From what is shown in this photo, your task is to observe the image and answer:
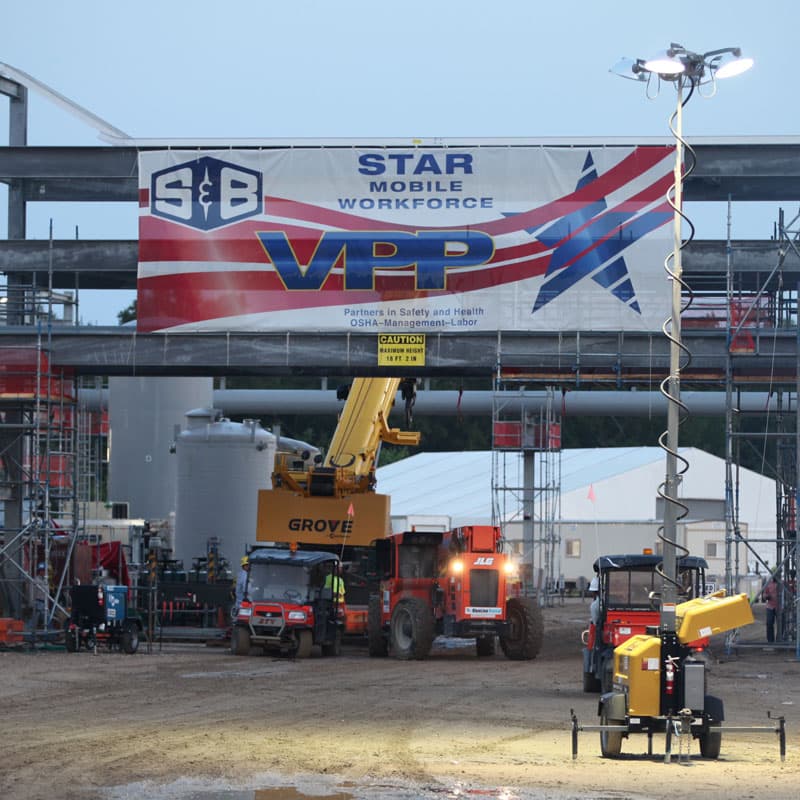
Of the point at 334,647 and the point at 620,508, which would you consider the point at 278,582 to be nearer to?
the point at 334,647

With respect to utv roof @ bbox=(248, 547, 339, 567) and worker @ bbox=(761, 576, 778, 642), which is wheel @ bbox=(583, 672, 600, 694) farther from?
worker @ bbox=(761, 576, 778, 642)

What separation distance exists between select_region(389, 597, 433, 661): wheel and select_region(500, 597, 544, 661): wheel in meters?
1.45

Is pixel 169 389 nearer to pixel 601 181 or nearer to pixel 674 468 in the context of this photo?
pixel 601 181

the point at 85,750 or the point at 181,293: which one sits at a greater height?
the point at 181,293

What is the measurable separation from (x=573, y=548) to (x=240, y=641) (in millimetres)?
30765

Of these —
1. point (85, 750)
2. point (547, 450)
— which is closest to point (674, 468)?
point (85, 750)

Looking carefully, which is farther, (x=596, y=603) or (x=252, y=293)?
(x=252, y=293)

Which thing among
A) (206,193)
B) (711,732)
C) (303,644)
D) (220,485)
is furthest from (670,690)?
(220,485)

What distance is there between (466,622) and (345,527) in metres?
6.85

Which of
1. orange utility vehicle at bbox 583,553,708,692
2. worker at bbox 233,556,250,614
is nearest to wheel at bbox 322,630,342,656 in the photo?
worker at bbox 233,556,250,614

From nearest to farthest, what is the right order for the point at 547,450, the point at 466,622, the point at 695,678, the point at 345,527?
the point at 695,678
the point at 466,622
the point at 345,527
the point at 547,450

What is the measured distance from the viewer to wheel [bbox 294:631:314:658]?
31.6 meters

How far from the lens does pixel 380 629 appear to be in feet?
106

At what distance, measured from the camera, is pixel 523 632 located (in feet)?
102
